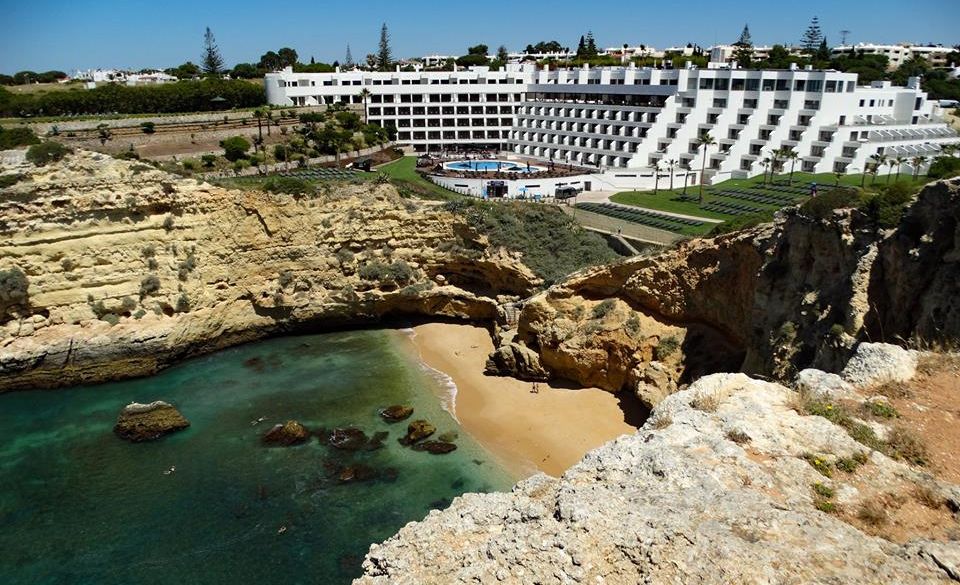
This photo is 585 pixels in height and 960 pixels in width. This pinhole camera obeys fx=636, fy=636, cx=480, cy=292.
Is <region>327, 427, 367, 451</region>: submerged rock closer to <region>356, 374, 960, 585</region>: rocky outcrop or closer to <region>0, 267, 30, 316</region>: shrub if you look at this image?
<region>356, 374, 960, 585</region>: rocky outcrop

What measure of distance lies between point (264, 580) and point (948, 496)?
19486 mm

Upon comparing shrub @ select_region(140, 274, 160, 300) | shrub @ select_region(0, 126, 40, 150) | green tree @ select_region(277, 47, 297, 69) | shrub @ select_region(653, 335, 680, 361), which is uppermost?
green tree @ select_region(277, 47, 297, 69)

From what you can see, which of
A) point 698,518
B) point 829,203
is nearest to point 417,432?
point 829,203

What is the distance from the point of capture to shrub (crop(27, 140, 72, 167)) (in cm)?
3575

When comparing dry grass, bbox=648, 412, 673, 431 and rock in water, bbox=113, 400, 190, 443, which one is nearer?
dry grass, bbox=648, 412, 673, 431

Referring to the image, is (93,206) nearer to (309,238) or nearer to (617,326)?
(309,238)

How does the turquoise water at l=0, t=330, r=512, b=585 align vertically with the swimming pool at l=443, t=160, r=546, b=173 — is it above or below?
below

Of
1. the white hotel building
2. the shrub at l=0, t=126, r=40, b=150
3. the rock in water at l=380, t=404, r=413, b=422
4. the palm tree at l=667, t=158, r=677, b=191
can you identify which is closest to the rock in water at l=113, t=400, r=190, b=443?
the rock in water at l=380, t=404, r=413, b=422

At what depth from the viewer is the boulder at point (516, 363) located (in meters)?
32.8

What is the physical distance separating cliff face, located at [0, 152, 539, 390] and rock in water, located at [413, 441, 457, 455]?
521 inches

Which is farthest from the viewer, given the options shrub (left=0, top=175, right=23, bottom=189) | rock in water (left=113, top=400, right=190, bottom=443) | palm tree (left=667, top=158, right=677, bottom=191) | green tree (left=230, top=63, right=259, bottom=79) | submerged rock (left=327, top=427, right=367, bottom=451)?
green tree (left=230, top=63, right=259, bottom=79)

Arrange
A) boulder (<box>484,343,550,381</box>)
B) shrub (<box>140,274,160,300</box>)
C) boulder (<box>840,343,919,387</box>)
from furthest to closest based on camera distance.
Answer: shrub (<box>140,274,160,300</box>)
boulder (<box>484,343,550,381</box>)
boulder (<box>840,343,919,387</box>)

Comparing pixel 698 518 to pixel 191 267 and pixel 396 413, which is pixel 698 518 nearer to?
pixel 396 413

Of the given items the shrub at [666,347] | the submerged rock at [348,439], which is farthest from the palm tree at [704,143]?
the submerged rock at [348,439]
